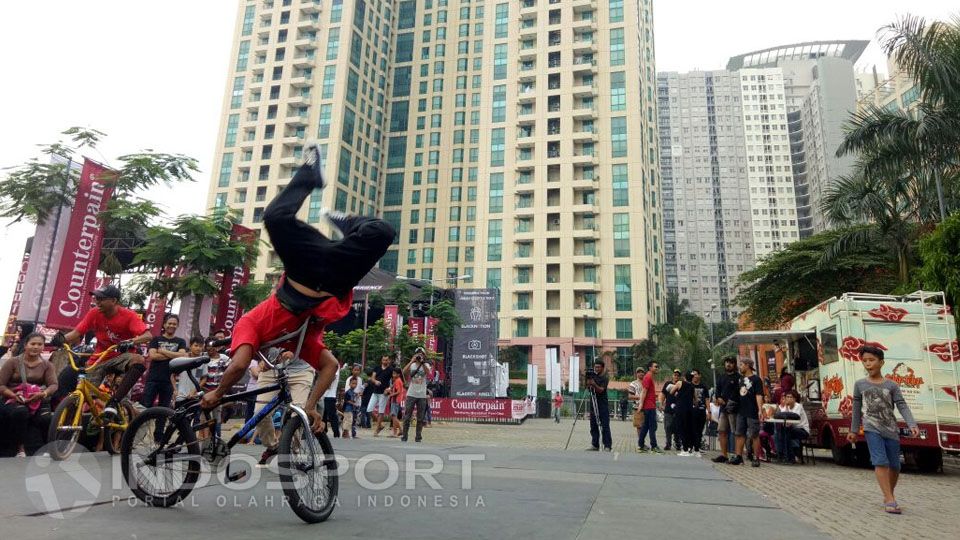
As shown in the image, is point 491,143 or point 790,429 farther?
point 491,143

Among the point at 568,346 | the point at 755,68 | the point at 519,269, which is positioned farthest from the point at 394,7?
the point at 755,68

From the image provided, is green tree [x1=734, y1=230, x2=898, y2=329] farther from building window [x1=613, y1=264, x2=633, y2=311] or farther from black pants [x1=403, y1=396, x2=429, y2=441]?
building window [x1=613, y1=264, x2=633, y2=311]

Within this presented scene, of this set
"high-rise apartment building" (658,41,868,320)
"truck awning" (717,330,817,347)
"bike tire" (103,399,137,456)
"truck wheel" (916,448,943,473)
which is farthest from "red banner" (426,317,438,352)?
"high-rise apartment building" (658,41,868,320)

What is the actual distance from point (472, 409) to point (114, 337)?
19088 millimetres

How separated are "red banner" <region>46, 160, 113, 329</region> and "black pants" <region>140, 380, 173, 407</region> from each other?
11958mm

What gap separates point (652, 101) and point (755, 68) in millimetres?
82457

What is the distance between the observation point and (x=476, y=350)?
27.9 metres

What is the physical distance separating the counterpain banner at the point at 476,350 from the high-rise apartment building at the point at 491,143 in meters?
28.6

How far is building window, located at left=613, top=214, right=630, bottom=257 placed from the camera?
57.8 meters

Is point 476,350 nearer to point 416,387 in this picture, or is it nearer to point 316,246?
point 416,387

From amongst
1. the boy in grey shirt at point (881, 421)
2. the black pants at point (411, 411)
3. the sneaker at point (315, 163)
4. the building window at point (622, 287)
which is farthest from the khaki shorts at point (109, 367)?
the building window at point (622, 287)

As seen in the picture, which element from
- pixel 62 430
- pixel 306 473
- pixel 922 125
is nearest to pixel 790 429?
pixel 922 125

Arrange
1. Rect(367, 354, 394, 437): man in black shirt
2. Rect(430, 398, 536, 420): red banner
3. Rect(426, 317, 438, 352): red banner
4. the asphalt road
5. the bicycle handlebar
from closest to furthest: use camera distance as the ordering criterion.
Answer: the asphalt road → the bicycle handlebar → Rect(367, 354, 394, 437): man in black shirt → Rect(430, 398, 536, 420): red banner → Rect(426, 317, 438, 352): red banner

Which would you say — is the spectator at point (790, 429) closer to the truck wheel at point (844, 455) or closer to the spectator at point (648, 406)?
the truck wheel at point (844, 455)
